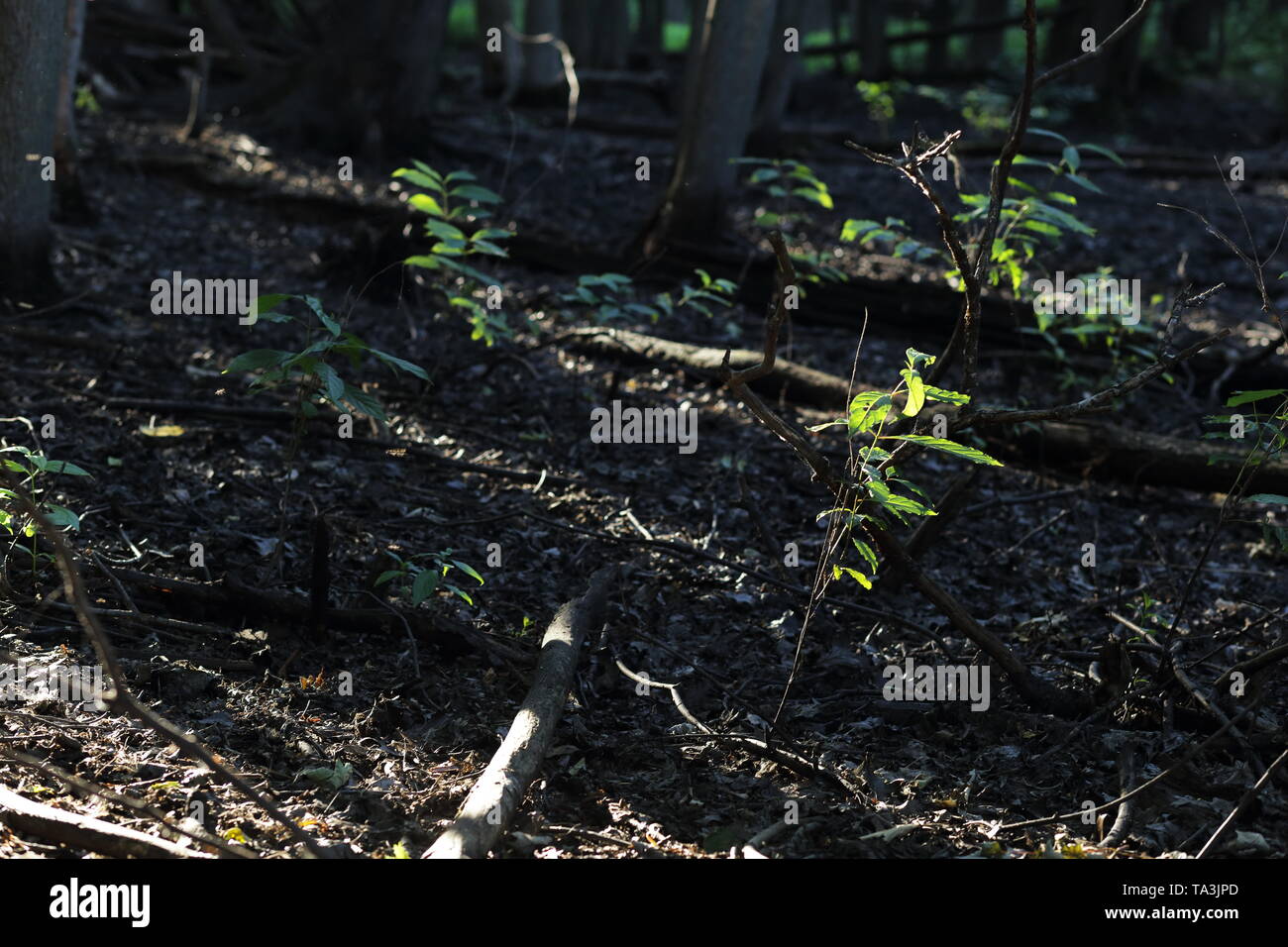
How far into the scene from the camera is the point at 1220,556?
5.72 m

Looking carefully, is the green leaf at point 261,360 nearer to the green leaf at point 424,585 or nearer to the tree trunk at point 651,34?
the green leaf at point 424,585

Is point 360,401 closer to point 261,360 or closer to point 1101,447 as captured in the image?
point 261,360

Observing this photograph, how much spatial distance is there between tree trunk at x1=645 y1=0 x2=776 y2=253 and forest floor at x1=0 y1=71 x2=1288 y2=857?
26.4 inches

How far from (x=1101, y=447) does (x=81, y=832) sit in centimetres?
554

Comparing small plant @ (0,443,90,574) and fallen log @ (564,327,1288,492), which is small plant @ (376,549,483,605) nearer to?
small plant @ (0,443,90,574)

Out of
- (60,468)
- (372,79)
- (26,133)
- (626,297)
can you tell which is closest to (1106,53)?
(372,79)

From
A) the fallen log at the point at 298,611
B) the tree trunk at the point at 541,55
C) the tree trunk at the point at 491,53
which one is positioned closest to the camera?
the fallen log at the point at 298,611

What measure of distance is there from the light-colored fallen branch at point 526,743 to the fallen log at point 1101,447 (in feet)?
8.01

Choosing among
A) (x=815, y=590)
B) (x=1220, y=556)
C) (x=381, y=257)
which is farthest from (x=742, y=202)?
(x=815, y=590)

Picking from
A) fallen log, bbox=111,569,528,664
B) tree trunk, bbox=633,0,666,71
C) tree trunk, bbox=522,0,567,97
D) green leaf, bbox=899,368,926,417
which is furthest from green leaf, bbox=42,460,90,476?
tree trunk, bbox=633,0,666,71

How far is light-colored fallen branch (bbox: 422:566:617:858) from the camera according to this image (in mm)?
2928

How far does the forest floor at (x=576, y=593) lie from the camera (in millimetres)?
3396

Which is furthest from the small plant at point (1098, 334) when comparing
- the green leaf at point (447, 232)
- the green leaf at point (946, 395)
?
the green leaf at point (946, 395)
